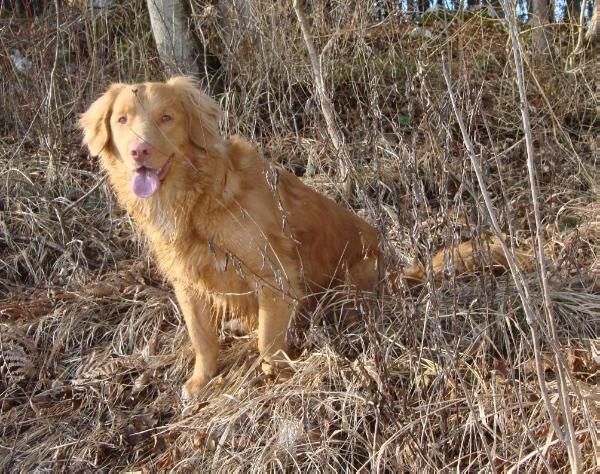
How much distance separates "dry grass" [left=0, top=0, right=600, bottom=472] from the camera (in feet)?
9.07

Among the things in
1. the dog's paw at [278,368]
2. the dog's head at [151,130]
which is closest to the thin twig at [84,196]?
the dog's head at [151,130]

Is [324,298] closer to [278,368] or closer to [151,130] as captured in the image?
[278,368]

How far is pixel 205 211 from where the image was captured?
3436 millimetres

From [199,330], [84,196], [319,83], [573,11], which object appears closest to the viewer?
[319,83]

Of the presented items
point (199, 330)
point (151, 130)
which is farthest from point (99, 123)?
point (199, 330)

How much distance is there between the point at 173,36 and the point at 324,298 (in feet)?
9.32

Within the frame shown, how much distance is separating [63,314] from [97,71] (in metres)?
2.03

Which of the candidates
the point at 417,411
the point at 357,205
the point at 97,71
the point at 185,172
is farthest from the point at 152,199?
the point at 97,71

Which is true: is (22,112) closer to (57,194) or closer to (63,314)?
(57,194)

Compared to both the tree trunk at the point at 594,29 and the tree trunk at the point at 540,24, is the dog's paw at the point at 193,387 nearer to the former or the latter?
the tree trunk at the point at 540,24

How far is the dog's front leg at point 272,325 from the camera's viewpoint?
3480 millimetres

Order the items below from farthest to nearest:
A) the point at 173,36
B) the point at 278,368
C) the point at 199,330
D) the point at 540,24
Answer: the point at 173,36
the point at 540,24
the point at 199,330
the point at 278,368

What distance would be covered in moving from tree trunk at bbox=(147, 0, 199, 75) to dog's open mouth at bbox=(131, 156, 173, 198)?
2172 mm

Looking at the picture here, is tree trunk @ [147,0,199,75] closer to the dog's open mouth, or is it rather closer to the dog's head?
the dog's head
